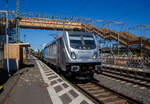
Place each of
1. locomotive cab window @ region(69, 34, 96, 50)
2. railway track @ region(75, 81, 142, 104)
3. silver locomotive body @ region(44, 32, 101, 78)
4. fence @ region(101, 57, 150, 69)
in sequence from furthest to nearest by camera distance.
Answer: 1. fence @ region(101, 57, 150, 69)
2. locomotive cab window @ region(69, 34, 96, 50)
3. silver locomotive body @ region(44, 32, 101, 78)
4. railway track @ region(75, 81, 142, 104)

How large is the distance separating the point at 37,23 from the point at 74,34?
756 inches

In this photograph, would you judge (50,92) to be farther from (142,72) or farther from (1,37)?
(1,37)

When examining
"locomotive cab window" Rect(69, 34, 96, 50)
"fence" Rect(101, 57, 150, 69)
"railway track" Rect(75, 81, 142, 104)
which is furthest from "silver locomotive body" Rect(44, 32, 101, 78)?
"fence" Rect(101, 57, 150, 69)

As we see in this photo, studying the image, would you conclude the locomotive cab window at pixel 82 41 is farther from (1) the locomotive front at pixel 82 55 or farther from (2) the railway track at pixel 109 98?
(2) the railway track at pixel 109 98

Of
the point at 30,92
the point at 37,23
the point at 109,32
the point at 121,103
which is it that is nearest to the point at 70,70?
the point at 30,92

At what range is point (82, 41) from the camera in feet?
30.2

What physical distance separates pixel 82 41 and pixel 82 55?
109 centimetres

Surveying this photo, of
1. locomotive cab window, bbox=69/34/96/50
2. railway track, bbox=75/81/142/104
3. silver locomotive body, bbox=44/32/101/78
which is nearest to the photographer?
railway track, bbox=75/81/142/104

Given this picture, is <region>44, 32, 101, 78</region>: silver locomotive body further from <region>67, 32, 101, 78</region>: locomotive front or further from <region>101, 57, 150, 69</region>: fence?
<region>101, 57, 150, 69</region>: fence

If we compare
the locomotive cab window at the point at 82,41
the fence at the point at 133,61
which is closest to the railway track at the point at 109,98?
the locomotive cab window at the point at 82,41

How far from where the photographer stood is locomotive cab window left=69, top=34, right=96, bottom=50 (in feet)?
28.9

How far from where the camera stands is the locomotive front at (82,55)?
8.34 metres

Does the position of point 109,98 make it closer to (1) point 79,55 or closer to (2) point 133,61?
(1) point 79,55

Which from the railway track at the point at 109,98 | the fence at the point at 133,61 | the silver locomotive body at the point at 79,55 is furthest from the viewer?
the fence at the point at 133,61
